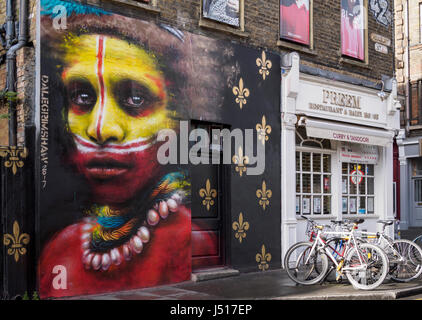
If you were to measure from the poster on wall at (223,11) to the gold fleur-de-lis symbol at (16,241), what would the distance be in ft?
16.4

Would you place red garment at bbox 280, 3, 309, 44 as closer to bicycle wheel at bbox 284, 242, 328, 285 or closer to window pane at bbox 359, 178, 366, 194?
window pane at bbox 359, 178, 366, 194

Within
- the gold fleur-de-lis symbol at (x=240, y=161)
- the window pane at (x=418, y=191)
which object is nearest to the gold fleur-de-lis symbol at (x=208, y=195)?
the gold fleur-de-lis symbol at (x=240, y=161)

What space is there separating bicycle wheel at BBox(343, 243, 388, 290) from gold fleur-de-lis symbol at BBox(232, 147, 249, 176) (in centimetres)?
265

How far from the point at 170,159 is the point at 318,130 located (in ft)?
12.3

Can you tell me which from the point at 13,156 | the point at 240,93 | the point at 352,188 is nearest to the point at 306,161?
the point at 352,188

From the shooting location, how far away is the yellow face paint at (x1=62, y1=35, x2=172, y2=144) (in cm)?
790

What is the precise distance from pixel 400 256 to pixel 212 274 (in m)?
3.12

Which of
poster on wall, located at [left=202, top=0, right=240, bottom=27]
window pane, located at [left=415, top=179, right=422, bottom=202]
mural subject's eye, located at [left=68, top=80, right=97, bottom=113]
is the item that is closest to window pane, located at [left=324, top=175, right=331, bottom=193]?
poster on wall, located at [left=202, top=0, right=240, bottom=27]

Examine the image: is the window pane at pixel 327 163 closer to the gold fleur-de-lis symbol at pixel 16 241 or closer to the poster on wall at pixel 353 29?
the poster on wall at pixel 353 29

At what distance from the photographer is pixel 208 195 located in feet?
32.1

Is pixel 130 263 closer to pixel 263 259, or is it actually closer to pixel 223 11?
pixel 263 259
